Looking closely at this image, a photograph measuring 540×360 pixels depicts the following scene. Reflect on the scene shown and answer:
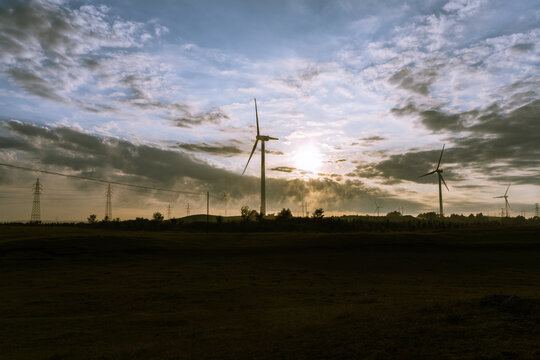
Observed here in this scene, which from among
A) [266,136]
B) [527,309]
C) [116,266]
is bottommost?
[116,266]

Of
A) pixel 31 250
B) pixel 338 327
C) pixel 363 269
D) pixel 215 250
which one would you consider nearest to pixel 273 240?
pixel 215 250

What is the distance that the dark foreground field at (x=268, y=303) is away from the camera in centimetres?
827

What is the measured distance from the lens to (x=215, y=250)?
42.6 metres

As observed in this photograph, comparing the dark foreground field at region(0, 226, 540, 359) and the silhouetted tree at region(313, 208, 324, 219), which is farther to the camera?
the silhouetted tree at region(313, 208, 324, 219)

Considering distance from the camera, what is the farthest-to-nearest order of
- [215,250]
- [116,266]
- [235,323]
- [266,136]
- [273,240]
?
[266,136] < [273,240] < [215,250] < [116,266] < [235,323]

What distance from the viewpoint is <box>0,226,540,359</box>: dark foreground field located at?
8.27m

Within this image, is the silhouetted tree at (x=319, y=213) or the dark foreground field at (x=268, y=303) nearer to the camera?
the dark foreground field at (x=268, y=303)

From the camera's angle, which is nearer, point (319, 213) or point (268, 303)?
point (268, 303)

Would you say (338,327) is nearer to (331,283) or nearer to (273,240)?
(331,283)

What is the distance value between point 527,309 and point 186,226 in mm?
81529

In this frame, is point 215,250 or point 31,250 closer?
point 31,250

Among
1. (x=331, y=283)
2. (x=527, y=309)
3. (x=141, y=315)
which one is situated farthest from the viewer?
(x=331, y=283)

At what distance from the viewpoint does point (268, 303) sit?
15.3 metres

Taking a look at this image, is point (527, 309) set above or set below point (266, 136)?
below
